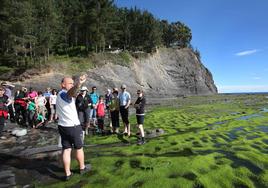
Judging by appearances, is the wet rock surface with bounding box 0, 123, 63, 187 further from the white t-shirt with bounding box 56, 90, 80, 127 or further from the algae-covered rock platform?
the white t-shirt with bounding box 56, 90, 80, 127

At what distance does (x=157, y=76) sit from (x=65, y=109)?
2985 inches

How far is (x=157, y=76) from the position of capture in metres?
82.8

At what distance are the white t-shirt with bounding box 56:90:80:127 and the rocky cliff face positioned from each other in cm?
3987

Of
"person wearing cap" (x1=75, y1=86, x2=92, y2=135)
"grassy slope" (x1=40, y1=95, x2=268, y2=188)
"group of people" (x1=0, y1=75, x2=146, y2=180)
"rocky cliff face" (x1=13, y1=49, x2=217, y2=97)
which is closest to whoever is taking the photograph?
"grassy slope" (x1=40, y1=95, x2=268, y2=188)

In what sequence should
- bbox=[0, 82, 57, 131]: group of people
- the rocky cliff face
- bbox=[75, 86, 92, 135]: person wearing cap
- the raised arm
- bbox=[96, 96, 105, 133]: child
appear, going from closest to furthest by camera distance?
1. the raised arm
2. bbox=[75, 86, 92, 135]: person wearing cap
3. bbox=[96, 96, 105, 133]: child
4. bbox=[0, 82, 57, 131]: group of people
5. the rocky cliff face

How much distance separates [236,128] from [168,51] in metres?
86.2

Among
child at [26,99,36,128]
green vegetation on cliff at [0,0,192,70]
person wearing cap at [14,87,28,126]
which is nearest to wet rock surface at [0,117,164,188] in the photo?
child at [26,99,36,128]

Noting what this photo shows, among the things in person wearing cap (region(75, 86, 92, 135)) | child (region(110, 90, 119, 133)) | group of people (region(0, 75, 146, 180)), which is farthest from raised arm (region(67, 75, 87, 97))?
child (region(110, 90, 119, 133))

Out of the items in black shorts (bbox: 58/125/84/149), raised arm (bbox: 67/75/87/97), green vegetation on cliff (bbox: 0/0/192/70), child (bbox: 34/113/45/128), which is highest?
green vegetation on cliff (bbox: 0/0/192/70)

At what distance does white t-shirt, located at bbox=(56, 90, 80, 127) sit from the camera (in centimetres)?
775

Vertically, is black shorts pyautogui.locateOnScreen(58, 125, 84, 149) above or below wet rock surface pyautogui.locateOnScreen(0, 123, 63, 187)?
above

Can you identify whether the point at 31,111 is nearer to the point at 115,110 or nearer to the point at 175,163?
the point at 115,110

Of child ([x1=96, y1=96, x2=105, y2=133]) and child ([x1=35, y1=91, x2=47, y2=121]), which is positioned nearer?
child ([x1=96, y1=96, x2=105, y2=133])

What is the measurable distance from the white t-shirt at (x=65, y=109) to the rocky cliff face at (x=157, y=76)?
3987 centimetres
